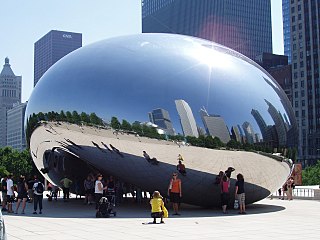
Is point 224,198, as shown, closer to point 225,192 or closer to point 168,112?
point 225,192

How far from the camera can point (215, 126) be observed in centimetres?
1355

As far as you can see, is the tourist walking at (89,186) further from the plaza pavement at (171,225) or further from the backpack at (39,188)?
the backpack at (39,188)

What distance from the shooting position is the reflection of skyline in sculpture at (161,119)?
13430 mm

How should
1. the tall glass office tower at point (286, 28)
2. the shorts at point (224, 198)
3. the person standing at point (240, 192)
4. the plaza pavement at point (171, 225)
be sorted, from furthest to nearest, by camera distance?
the tall glass office tower at point (286, 28) → the shorts at point (224, 198) → the person standing at point (240, 192) → the plaza pavement at point (171, 225)

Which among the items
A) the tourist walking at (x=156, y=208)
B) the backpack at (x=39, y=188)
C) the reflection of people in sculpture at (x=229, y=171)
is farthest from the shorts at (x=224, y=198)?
the backpack at (x=39, y=188)

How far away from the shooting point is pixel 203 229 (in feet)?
35.9

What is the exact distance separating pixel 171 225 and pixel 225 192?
298 centimetres

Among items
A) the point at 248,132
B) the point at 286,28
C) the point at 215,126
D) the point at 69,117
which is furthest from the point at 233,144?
the point at 286,28

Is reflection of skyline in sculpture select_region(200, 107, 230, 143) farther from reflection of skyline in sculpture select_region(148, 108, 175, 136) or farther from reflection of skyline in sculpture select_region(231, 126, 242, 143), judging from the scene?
reflection of skyline in sculpture select_region(148, 108, 175, 136)

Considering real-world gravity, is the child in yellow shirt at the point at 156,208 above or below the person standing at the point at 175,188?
below

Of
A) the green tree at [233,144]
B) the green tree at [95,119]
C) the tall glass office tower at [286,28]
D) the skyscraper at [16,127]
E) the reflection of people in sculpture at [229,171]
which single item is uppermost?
the tall glass office tower at [286,28]

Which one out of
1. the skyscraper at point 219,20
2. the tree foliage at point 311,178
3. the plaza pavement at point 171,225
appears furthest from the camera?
the skyscraper at point 219,20

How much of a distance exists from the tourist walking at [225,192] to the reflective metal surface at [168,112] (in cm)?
31

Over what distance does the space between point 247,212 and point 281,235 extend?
484 cm
